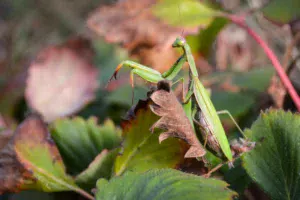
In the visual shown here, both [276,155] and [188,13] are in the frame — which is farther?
[188,13]

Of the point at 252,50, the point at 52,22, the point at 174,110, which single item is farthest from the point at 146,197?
the point at 52,22

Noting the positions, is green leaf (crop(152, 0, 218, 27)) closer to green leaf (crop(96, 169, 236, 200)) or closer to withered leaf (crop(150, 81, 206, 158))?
withered leaf (crop(150, 81, 206, 158))

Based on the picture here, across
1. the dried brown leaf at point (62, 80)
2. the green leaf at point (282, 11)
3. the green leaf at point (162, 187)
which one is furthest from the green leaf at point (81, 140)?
the green leaf at point (282, 11)

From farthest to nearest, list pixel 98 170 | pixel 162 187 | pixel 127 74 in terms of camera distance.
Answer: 1. pixel 127 74
2. pixel 98 170
3. pixel 162 187

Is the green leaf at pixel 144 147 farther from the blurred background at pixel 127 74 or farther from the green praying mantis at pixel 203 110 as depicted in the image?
the blurred background at pixel 127 74

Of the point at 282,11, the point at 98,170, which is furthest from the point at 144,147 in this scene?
the point at 282,11

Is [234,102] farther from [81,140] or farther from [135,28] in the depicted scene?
[81,140]

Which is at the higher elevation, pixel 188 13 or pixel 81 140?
pixel 188 13
